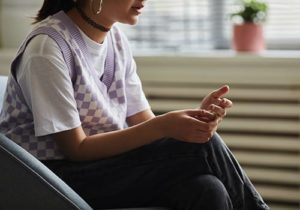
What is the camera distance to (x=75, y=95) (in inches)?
48.0

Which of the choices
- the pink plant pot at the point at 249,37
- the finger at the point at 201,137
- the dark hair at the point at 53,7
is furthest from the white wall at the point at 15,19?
the finger at the point at 201,137

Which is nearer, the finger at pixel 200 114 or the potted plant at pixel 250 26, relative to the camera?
the finger at pixel 200 114

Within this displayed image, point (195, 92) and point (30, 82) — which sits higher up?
point (30, 82)

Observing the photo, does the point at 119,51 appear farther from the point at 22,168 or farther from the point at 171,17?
the point at 171,17

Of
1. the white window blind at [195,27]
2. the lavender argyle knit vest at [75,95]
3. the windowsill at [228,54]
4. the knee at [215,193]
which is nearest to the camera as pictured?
the knee at [215,193]

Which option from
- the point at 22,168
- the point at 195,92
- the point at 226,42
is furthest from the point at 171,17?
the point at 22,168

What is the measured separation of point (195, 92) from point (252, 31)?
0.29 m

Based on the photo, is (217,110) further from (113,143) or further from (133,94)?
(133,94)

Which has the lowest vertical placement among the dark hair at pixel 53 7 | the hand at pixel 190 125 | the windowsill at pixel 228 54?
the windowsill at pixel 228 54

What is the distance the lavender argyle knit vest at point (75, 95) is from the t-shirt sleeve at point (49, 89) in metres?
0.03

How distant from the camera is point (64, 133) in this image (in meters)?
1.17

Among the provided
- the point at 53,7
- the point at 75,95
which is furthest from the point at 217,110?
the point at 53,7

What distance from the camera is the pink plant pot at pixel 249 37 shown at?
1.99 metres

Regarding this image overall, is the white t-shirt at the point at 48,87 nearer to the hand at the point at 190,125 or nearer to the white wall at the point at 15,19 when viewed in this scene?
the hand at the point at 190,125
